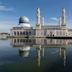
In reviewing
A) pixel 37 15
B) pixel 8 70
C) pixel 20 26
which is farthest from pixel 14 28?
pixel 8 70

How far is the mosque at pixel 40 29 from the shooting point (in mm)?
71875

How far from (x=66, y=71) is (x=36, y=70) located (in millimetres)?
1761

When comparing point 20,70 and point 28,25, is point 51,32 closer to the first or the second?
point 28,25

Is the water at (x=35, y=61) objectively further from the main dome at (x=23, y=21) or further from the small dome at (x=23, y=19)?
the small dome at (x=23, y=19)

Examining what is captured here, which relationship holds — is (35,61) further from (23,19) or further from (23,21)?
(23,21)

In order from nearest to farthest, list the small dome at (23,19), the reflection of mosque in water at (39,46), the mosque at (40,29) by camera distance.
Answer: the reflection of mosque in water at (39,46), the mosque at (40,29), the small dome at (23,19)

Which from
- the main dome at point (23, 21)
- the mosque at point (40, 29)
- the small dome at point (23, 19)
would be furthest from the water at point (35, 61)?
the small dome at point (23, 19)

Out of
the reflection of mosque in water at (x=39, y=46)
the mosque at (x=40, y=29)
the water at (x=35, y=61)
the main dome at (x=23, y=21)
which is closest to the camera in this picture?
the water at (x=35, y=61)

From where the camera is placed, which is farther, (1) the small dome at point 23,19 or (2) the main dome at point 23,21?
(1) the small dome at point 23,19

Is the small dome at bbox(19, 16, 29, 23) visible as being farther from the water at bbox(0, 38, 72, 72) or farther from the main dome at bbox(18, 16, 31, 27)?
the water at bbox(0, 38, 72, 72)

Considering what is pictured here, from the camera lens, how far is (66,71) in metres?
9.16

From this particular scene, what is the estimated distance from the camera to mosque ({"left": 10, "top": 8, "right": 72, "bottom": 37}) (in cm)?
7188

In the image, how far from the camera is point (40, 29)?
75.5 m

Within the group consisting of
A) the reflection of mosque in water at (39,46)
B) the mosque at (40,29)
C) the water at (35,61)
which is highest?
the mosque at (40,29)
